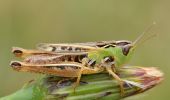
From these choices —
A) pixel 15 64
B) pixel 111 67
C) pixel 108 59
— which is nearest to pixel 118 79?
pixel 111 67

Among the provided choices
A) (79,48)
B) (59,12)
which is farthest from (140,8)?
(79,48)

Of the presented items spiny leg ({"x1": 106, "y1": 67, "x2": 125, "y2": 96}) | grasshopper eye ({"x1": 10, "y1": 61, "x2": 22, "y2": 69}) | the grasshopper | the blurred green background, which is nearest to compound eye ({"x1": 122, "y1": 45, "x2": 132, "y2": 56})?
the grasshopper

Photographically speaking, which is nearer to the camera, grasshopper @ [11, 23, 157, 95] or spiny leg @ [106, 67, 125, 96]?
spiny leg @ [106, 67, 125, 96]

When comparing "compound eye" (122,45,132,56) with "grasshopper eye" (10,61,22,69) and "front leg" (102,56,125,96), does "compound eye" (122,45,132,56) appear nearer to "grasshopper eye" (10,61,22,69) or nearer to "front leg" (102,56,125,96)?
"front leg" (102,56,125,96)

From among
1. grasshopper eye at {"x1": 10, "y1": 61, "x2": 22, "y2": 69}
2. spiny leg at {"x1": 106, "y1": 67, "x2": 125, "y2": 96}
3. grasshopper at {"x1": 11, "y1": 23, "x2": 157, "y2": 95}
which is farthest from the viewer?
grasshopper at {"x1": 11, "y1": 23, "x2": 157, "y2": 95}

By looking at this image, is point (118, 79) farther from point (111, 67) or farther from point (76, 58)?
point (76, 58)

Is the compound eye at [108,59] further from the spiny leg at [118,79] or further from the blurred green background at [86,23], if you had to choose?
the blurred green background at [86,23]
